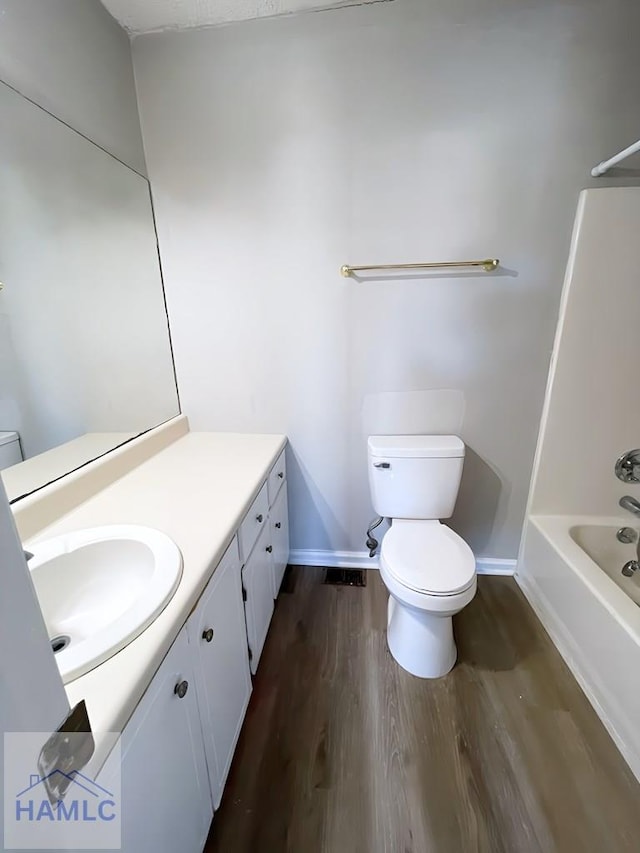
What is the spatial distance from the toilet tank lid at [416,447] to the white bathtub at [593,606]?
0.64 metres

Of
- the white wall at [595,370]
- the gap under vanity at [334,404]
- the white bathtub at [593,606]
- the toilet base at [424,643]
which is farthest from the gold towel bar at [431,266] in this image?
the toilet base at [424,643]

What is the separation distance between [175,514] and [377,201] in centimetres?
151

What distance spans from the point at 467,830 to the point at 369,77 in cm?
262

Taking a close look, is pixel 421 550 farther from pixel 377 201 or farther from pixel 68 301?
pixel 68 301

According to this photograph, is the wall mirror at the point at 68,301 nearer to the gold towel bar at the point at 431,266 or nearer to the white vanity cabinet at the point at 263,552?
the white vanity cabinet at the point at 263,552

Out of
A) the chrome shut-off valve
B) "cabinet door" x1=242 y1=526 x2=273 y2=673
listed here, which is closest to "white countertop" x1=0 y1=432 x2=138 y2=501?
"cabinet door" x1=242 y1=526 x2=273 y2=673

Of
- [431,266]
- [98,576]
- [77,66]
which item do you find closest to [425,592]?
[98,576]

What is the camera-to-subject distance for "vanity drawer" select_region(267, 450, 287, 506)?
156 cm

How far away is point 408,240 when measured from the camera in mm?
1553

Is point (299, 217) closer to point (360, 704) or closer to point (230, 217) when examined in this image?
point (230, 217)

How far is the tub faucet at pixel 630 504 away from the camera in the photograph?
1.65m

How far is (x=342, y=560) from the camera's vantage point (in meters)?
2.04

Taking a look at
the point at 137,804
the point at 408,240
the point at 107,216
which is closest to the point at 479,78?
the point at 408,240

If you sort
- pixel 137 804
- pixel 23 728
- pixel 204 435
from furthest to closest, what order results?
pixel 204 435 < pixel 137 804 < pixel 23 728
